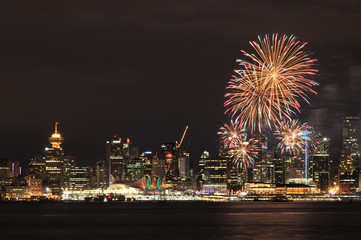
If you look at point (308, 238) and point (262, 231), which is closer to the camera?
point (308, 238)

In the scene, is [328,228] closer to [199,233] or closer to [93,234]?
[199,233]

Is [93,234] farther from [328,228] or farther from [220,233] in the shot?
[328,228]

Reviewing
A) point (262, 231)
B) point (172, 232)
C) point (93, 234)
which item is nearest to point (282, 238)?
point (262, 231)

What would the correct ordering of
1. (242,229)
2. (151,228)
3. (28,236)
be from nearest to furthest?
(28,236)
(242,229)
(151,228)

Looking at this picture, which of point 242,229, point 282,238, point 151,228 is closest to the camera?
point 282,238

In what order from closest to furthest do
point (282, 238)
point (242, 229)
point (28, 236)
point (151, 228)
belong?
point (282, 238) → point (28, 236) → point (242, 229) → point (151, 228)

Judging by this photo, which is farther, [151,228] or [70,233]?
[151,228]

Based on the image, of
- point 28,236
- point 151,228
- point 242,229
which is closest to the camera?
point 28,236

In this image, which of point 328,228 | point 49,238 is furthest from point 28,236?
point 328,228
